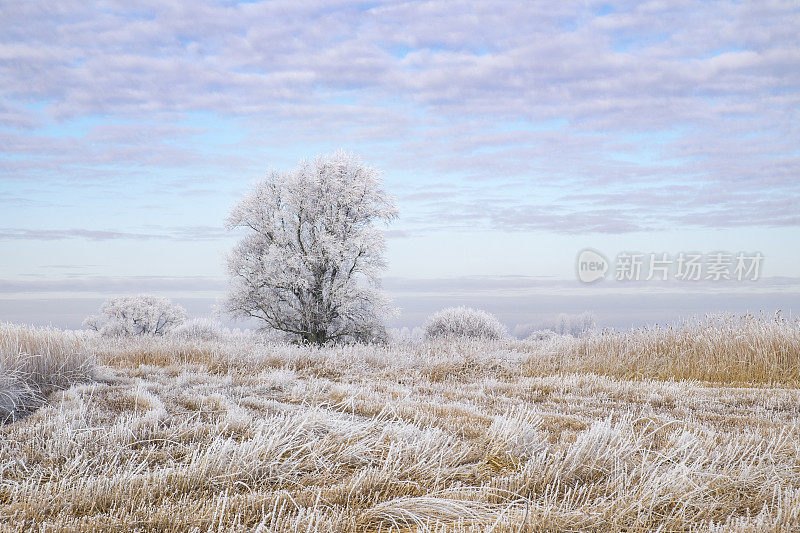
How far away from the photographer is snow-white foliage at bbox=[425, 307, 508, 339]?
24.7 metres

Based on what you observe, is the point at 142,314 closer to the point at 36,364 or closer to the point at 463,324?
the point at 463,324

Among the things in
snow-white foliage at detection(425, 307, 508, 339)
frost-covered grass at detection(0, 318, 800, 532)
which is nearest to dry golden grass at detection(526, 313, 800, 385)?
frost-covered grass at detection(0, 318, 800, 532)

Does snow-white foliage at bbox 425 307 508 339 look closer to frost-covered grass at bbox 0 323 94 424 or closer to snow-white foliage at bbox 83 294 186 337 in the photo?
snow-white foliage at bbox 83 294 186 337

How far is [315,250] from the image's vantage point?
19812 millimetres

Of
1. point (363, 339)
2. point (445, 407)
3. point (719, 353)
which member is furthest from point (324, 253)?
point (445, 407)

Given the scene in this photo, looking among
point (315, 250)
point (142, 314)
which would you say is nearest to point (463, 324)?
point (315, 250)

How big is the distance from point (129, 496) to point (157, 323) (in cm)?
3111

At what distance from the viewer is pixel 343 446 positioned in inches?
162

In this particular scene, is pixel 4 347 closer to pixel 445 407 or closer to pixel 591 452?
pixel 445 407

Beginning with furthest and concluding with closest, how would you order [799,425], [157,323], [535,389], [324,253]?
[157,323] → [324,253] → [535,389] → [799,425]

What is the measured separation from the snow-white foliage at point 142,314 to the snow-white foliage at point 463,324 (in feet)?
49.0

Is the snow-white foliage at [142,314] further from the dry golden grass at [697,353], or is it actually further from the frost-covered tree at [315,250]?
the dry golden grass at [697,353]

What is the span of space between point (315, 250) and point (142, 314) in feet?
54.4

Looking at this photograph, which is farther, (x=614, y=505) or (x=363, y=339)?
(x=363, y=339)
